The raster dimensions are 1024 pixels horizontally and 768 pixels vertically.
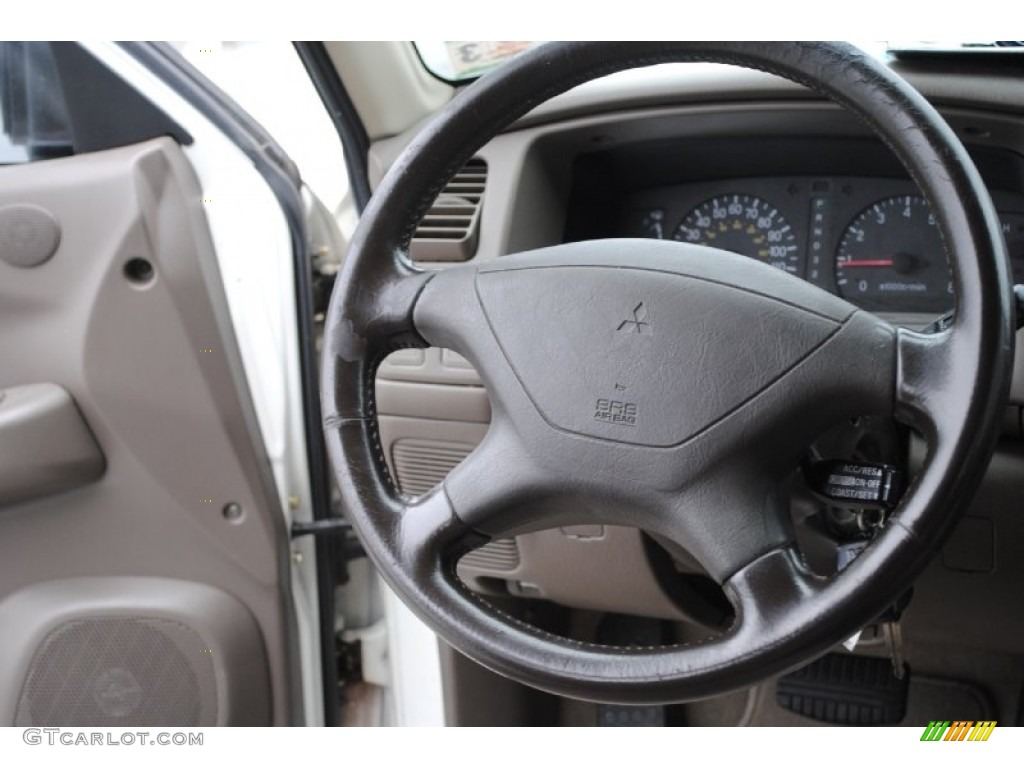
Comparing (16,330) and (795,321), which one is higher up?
(795,321)

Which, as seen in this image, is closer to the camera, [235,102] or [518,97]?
[518,97]

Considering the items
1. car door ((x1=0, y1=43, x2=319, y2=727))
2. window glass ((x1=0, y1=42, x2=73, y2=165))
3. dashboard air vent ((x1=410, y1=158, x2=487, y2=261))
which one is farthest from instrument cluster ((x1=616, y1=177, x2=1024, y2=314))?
window glass ((x1=0, y1=42, x2=73, y2=165))

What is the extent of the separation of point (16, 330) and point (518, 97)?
772 millimetres

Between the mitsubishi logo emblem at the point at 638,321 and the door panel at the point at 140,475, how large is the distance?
672mm

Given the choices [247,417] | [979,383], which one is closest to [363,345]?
[979,383]

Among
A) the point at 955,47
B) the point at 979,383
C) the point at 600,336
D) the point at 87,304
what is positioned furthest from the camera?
the point at 87,304

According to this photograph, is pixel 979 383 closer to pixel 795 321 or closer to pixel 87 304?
pixel 795 321

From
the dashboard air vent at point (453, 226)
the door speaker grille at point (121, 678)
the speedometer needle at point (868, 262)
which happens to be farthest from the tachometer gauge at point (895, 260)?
the door speaker grille at point (121, 678)

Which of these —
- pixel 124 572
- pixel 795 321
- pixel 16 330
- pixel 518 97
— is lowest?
pixel 124 572

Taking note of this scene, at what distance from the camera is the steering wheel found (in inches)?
24.5

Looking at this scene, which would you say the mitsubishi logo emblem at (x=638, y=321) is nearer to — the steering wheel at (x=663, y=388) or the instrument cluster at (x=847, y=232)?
the steering wheel at (x=663, y=388)

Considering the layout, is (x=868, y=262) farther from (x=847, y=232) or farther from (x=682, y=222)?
(x=682, y=222)

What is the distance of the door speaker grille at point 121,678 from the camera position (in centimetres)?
125

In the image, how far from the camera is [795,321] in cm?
68
